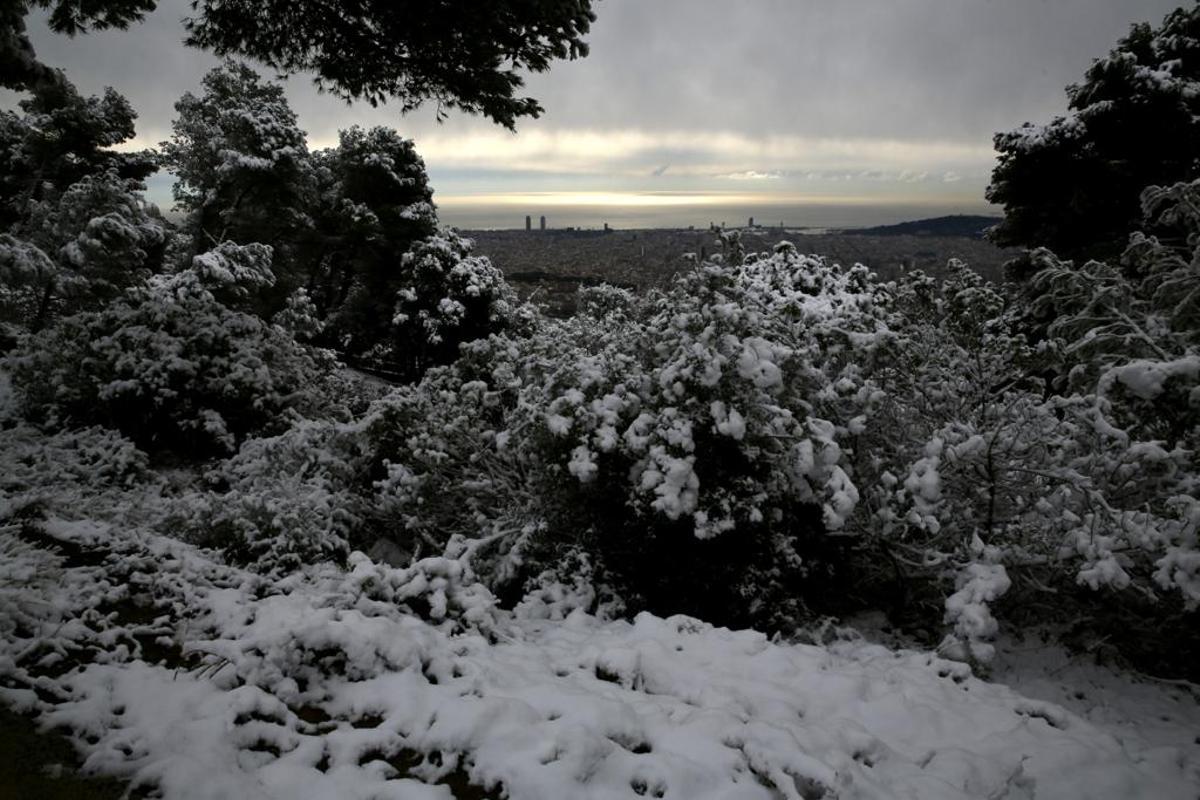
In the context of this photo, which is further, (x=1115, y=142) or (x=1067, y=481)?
(x=1115, y=142)

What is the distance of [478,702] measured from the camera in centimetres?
307

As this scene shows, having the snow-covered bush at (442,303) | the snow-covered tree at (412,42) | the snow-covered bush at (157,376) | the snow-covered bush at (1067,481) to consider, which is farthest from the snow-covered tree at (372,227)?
the snow-covered bush at (1067,481)

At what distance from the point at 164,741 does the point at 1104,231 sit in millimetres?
19741

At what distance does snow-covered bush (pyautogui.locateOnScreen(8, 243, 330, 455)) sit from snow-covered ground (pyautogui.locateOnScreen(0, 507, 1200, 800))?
4.93 meters

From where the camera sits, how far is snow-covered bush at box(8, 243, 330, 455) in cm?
902

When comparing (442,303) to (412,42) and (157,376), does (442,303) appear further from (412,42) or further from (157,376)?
(412,42)

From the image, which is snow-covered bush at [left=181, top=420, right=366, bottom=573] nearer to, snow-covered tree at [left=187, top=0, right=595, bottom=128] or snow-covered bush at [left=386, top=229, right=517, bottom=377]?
snow-covered tree at [left=187, top=0, right=595, bottom=128]

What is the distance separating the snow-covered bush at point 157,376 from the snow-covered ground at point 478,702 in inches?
→ 194

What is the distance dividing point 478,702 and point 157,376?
8298 millimetres

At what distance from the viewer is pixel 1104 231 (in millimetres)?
15508

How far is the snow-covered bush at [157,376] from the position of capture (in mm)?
9016

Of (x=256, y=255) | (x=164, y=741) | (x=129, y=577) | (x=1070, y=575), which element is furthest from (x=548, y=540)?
(x=256, y=255)

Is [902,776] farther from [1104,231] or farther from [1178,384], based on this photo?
[1104,231]

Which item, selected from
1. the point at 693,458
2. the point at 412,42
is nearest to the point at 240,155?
the point at 412,42
